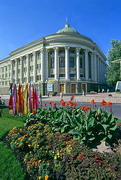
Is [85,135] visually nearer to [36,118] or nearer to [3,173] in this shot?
[3,173]

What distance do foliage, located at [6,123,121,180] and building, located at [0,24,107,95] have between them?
38.6 m

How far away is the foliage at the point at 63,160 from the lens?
2.58m

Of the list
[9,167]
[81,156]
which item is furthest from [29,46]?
[81,156]

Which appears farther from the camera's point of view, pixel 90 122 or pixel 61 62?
pixel 61 62

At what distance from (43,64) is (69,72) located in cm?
924

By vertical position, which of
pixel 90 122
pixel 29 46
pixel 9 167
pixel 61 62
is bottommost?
pixel 9 167

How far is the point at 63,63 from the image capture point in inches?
1823

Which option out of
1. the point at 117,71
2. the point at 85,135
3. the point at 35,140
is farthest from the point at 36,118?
the point at 117,71

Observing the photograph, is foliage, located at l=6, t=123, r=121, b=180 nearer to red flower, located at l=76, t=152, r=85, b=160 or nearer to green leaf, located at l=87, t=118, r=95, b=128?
red flower, located at l=76, t=152, r=85, b=160

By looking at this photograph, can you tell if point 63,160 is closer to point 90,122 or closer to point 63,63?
point 90,122

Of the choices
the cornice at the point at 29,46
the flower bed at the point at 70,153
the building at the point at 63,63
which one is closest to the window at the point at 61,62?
the building at the point at 63,63

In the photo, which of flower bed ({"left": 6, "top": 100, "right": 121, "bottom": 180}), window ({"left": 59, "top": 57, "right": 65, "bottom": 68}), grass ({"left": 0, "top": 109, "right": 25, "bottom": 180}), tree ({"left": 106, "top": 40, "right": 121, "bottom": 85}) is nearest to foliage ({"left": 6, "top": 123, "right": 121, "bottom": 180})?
flower bed ({"left": 6, "top": 100, "right": 121, "bottom": 180})

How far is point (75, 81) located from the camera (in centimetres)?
4425

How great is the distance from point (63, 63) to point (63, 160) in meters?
44.5
